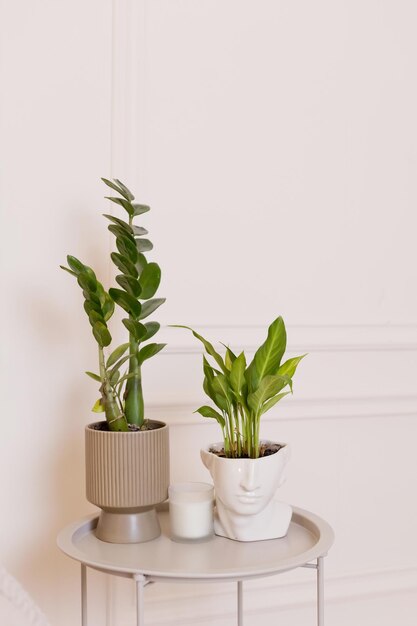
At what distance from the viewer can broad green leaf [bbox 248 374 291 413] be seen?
1363mm

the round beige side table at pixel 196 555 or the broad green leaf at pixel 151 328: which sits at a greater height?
the broad green leaf at pixel 151 328

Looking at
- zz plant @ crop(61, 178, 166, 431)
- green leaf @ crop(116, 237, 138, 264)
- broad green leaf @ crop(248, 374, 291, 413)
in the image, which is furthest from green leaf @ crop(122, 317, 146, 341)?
broad green leaf @ crop(248, 374, 291, 413)

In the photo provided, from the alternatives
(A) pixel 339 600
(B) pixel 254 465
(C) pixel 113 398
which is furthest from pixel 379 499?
(C) pixel 113 398

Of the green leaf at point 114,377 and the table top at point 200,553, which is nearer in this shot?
the table top at point 200,553

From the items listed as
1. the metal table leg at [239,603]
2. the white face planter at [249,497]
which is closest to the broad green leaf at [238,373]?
the white face planter at [249,497]

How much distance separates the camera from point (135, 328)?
1.40m

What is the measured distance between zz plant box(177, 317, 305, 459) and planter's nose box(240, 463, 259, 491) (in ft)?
0.18

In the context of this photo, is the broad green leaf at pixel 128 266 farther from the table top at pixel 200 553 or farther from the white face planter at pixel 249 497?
the table top at pixel 200 553

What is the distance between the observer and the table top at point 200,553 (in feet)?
4.08

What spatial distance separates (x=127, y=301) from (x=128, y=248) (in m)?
0.09

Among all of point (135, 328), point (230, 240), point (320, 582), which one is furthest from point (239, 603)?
point (230, 240)

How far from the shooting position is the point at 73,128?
5.40ft

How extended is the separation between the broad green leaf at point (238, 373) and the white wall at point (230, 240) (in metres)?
0.33

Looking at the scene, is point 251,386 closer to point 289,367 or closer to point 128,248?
point 289,367
